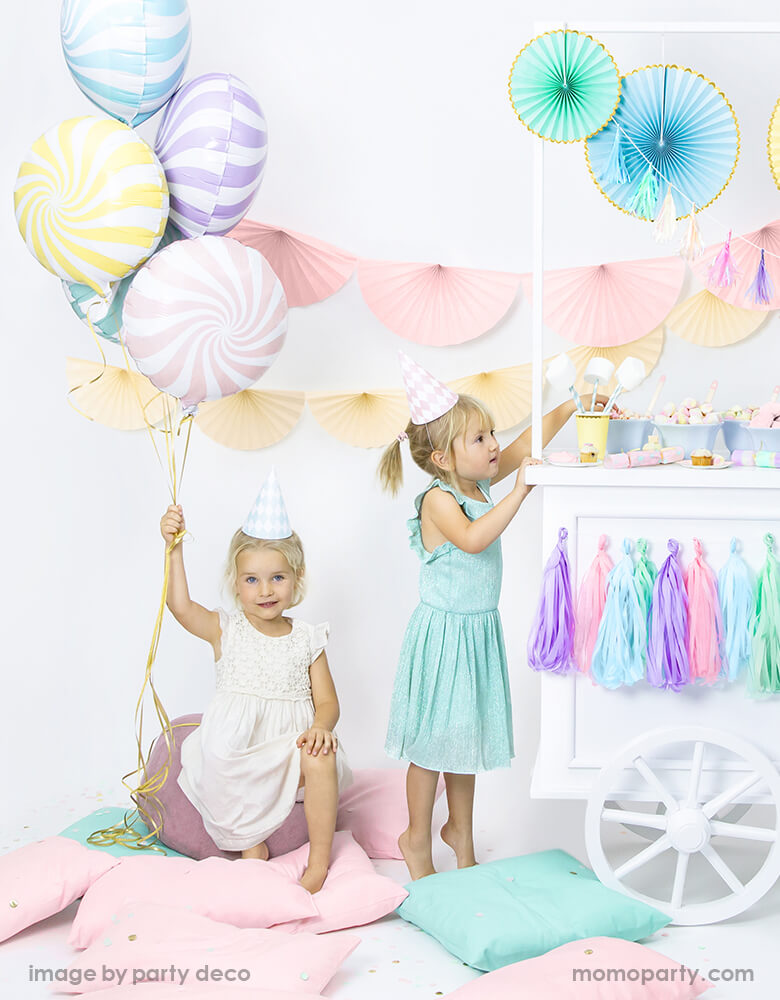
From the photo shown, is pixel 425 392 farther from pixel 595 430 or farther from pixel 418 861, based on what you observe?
pixel 418 861

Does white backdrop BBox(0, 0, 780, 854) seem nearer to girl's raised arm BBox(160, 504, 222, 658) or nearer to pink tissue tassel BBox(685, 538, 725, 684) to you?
girl's raised arm BBox(160, 504, 222, 658)

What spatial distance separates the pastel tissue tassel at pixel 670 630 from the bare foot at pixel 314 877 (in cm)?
69

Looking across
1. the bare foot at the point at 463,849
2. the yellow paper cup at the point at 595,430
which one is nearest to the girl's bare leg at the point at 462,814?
the bare foot at the point at 463,849

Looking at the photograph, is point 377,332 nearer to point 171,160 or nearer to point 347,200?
point 347,200

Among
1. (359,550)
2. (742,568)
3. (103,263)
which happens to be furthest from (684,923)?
(103,263)

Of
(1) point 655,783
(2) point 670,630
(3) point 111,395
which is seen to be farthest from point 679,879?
(3) point 111,395

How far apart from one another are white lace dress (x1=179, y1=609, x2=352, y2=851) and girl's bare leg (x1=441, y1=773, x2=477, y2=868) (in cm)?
22

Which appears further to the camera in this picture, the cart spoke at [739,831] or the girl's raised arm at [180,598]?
the girl's raised arm at [180,598]

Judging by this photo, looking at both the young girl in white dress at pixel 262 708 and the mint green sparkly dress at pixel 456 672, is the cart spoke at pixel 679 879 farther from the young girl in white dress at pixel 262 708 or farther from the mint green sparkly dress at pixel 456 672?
the young girl in white dress at pixel 262 708

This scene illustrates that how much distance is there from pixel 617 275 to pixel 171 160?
98cm

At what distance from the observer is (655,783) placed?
71.1 inches

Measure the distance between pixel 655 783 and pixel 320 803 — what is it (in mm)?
603

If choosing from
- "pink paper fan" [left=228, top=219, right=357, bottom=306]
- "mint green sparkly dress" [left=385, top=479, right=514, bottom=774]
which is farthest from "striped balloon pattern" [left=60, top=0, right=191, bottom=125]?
"mint green sparkly dress" [left=385, top=479, right=514, bottom=774]

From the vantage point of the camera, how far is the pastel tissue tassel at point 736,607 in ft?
5.77
